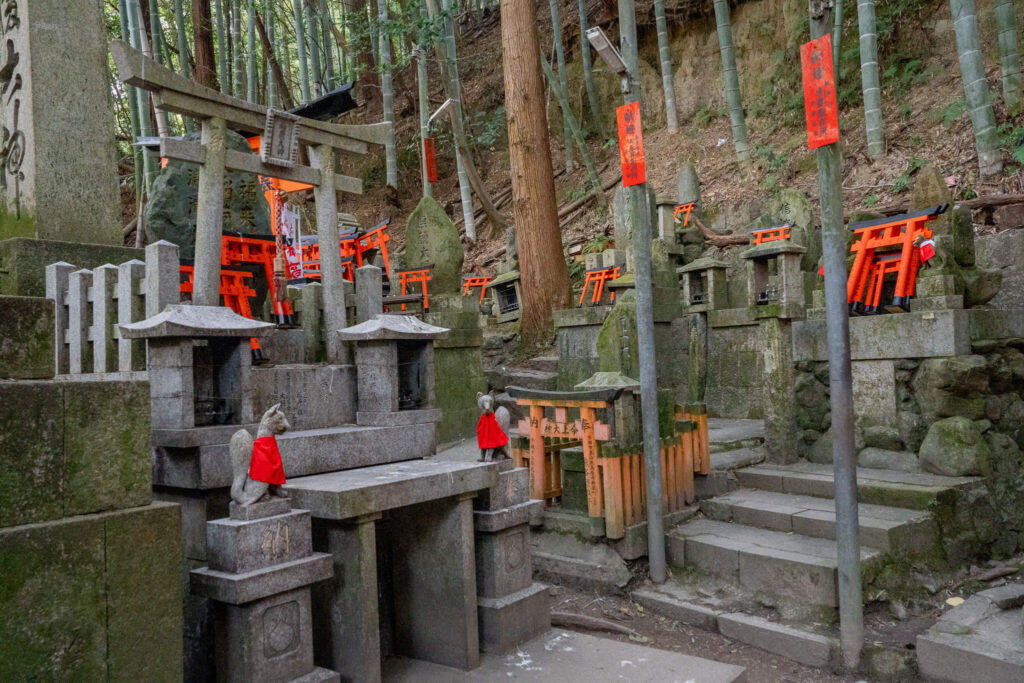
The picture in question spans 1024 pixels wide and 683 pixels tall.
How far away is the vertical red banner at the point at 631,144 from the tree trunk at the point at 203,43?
1293cm

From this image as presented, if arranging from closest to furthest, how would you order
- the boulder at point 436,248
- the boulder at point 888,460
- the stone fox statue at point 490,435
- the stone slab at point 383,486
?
1. the stone slab at point 383,486
2. the stone fox statue at point 490,435
3. the boulder at point 888,460
4. the boulder at point 436,248

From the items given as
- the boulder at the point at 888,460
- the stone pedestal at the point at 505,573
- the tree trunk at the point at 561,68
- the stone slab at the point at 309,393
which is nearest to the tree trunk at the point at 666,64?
the tree trunk at the point at 561,68

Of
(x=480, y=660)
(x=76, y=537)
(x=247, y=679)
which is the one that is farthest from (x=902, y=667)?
(x=76, y=537)

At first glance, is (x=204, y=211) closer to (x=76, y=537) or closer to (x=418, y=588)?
(x=76, y=537)

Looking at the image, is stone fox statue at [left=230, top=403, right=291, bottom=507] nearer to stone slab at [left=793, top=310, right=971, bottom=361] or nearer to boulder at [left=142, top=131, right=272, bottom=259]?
boulder at [left=142, top=131, right=272, bottom=259]

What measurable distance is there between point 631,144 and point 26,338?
4.81 meters

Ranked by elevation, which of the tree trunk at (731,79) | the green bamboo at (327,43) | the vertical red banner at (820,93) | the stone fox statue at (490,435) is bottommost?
the stone fox statue at (490,435)

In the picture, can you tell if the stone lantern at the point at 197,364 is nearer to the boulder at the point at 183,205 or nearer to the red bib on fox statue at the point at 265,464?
the red bib on fox statue at the point at 265,464

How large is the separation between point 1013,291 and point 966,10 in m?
5.10

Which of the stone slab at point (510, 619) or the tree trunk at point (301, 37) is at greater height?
the tree trunk at point (301, 37)

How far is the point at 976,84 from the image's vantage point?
458 inches

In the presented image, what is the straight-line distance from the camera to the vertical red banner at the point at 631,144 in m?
6.00

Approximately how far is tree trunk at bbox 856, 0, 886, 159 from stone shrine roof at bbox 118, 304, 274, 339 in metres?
13.3

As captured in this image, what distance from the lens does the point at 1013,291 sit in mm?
8992
